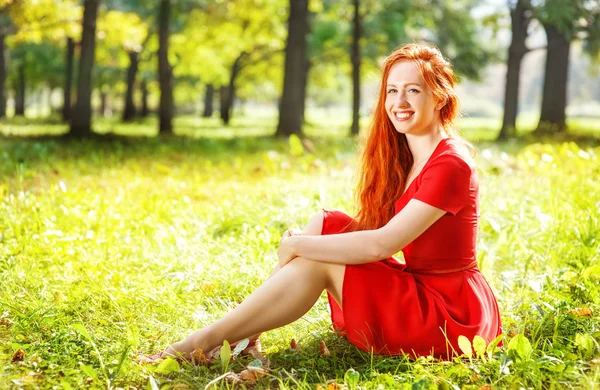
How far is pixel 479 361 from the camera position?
2826 mm

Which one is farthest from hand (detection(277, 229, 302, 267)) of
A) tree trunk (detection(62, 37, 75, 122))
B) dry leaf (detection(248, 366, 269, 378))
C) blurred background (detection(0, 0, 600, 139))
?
tree trunk (detection(62, 37, 75, 122))

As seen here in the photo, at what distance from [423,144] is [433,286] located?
0.68 metres

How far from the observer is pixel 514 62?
1677 centimetres

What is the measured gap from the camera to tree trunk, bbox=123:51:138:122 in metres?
25.6

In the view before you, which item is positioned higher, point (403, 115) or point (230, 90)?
point (230, 90)

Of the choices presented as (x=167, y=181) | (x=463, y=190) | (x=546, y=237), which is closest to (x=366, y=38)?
(x=167, y=181)

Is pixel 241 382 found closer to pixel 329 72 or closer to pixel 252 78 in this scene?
pixel 329 72

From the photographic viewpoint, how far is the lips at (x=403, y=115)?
120 inches

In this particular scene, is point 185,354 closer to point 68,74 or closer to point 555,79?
point 555,79

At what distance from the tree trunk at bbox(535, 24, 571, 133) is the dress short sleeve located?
50.6 feet

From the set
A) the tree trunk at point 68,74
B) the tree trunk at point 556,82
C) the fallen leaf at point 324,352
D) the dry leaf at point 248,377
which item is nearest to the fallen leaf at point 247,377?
the dry leaf at point 248,377

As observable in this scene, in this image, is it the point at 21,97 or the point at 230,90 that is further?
the point at 21,97

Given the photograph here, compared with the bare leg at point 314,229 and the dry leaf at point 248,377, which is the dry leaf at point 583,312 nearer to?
the bare leg at point 314,229

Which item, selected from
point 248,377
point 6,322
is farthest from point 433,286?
point 6,322
